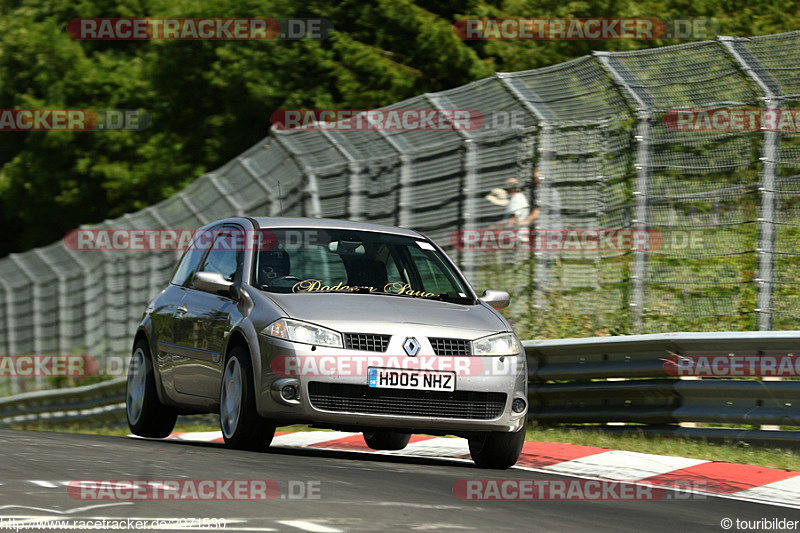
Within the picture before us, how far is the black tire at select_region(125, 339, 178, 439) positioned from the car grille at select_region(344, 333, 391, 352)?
9.73 ft

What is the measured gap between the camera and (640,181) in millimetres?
12750

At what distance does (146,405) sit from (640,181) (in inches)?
185

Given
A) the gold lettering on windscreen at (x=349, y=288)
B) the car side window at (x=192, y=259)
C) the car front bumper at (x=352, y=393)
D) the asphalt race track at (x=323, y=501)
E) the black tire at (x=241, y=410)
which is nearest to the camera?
the asphalt race track at (x=323, y=501)

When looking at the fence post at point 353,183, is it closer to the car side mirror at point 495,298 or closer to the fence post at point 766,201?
the fence post at point 766,201

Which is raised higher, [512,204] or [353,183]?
[353,183]

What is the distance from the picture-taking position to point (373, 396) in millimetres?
9000

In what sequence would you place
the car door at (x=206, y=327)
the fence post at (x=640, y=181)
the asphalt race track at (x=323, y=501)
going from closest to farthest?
the asphalt race track at (x=323, y=501), the car door at (x=206, y=327), the fence post at (x=640, y=181)

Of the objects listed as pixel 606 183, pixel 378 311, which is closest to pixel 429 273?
pixel 378 311

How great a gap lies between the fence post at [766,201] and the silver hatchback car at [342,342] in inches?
87.6

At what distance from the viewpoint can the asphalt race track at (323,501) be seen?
6375 mm

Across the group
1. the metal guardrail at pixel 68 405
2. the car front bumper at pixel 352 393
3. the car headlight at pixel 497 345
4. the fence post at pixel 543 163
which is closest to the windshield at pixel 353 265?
the car headlight at pixel 497 345

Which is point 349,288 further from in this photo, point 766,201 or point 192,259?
point 766,201

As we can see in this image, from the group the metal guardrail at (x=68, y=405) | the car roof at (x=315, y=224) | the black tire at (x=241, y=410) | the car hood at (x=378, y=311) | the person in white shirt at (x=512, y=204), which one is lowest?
the metal guardrail at (x=68, y=405)

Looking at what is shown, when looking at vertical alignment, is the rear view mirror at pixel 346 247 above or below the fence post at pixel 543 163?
below
